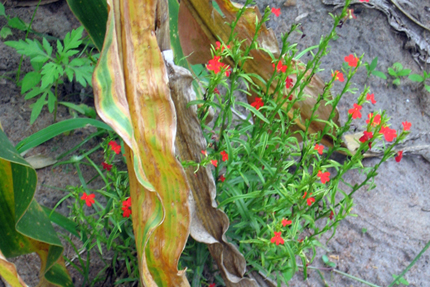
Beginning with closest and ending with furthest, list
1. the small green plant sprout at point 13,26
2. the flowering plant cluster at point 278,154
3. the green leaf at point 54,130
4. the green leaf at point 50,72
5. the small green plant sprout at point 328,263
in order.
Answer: the flowering plant cluster at point 278,154 < the green leaf at point 54,130 < the green leaf at point 50,72 < the small green plant sprout at point 328,263 < the small green plant sprout at point 13,26

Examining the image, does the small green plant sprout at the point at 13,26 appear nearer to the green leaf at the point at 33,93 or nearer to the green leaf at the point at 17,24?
the green leaf at the point at 17,24

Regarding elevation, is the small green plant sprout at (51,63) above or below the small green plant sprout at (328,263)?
above

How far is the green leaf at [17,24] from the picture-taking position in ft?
6.72

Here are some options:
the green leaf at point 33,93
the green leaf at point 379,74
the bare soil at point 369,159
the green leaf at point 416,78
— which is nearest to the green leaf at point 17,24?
the bare soil at point 369,159

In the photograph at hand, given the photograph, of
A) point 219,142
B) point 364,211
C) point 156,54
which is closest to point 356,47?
point 364,211

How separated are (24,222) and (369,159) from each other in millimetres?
1703

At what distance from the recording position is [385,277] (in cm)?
177

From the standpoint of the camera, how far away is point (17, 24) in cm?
206

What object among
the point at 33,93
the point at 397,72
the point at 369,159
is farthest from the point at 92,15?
the point at 397,72

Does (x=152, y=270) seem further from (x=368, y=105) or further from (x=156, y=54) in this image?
(x=368, y=105)

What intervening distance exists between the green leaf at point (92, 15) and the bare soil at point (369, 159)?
747 millimetres

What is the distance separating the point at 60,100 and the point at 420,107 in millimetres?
2131

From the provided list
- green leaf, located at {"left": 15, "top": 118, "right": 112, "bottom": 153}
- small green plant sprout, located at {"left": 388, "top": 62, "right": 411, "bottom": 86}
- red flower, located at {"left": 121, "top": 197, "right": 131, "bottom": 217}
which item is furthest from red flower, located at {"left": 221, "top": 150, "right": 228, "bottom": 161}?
small green plant sprout, located at {"left": 388, "top": 62, "right": 411, "bottom": 86}

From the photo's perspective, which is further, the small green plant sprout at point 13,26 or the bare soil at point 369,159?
the small green plant sprout at point 13,26
